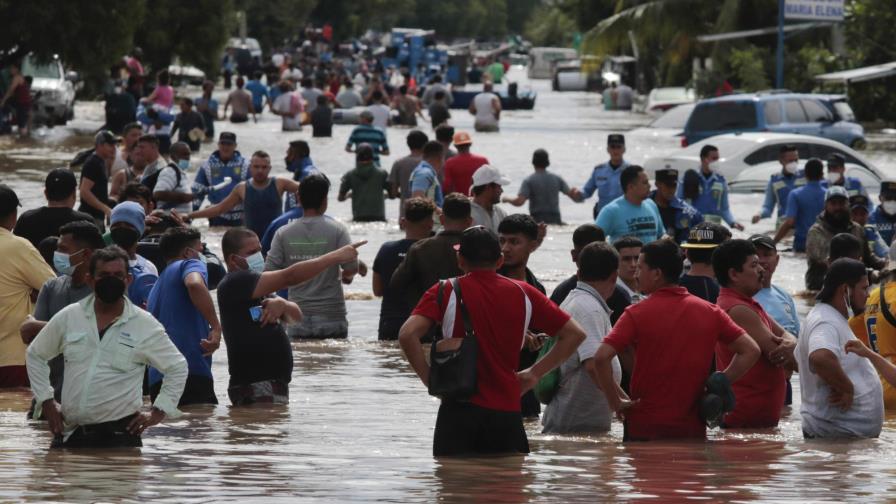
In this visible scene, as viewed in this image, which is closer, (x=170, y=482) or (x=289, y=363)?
(x=170, y=482)

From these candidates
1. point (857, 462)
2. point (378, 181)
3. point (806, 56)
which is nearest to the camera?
point (857, 462)

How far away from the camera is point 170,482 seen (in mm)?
7531

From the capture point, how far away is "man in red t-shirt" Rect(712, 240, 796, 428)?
876cm

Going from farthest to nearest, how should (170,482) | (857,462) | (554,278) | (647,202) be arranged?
(554,278)
(647,202)
(857,462)
(170,482)

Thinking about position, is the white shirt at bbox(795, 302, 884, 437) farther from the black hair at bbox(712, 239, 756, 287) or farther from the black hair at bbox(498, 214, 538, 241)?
the black hair at bbox(498, 214, 538, 241)

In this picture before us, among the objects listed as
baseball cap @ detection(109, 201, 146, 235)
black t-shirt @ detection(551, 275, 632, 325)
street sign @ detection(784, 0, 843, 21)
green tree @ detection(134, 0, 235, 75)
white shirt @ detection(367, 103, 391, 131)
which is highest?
street sign @ detection(784, 0, 843, 21)

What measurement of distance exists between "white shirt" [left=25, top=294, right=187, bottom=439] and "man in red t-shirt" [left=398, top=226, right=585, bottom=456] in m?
1.03

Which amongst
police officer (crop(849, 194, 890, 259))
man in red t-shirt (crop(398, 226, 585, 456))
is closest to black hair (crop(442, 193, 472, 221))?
man in red t-shirt (crop(398, 226, 585, 456))

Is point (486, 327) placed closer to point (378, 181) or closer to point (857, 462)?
point (857, 462)

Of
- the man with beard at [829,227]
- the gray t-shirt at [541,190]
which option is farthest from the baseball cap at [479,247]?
the gray t-shirt at [541,190]

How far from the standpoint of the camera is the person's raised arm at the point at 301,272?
29.7ft

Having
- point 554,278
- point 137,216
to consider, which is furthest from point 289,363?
point 554,278

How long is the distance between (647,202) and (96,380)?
665 centimetres

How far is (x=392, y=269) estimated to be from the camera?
41.0ft
